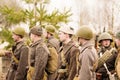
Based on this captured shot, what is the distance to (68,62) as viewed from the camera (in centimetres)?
816

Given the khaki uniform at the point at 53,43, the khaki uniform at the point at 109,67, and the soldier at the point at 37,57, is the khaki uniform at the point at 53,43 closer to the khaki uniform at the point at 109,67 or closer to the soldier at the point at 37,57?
the soldier at the point at 37,57

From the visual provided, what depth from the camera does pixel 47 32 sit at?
31.5ft

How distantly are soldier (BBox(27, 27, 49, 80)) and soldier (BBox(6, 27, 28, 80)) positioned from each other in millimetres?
553

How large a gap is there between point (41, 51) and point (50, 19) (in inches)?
329

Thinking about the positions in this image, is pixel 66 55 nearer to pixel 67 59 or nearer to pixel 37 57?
pixel 67 59

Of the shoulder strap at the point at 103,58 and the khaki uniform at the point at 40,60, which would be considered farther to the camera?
the khaki uniform at the point at 40,60

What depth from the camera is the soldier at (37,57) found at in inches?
324

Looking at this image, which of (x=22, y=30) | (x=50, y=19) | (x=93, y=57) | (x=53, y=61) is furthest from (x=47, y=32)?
(x=50, y=19)

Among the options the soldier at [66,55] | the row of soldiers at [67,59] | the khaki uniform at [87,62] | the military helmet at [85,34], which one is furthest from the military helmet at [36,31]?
the khaki uniform at [87,62]

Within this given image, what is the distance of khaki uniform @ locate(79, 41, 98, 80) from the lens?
703cm

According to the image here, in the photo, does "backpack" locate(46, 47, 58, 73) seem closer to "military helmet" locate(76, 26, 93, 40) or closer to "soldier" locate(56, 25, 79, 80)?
"soldier" locate(56, 25, 79, 80)

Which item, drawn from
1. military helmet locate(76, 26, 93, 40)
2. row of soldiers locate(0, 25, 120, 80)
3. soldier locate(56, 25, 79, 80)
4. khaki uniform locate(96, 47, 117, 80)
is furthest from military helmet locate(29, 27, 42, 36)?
khaki uniform locate(96, 47, 117, 80)

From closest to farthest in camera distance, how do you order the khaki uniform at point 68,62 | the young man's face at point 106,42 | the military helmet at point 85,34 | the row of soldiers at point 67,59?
the row of soldiers at point 67,59 < the military helmet at point 85,34 < the khaki uniform at point 68,62 < the young man's face at point 106,42

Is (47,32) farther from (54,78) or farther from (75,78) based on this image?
(75,78)
